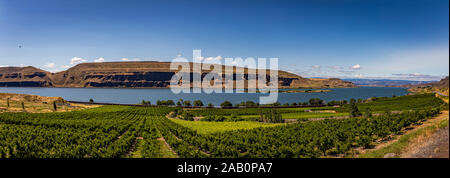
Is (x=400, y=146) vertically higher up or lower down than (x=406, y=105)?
higher up

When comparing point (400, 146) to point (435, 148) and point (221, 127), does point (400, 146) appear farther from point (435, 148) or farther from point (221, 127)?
point (221, 127)

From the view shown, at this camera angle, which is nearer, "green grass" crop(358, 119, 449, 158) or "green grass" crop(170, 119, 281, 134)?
"green grass" crop(358, 119, 449, 158)

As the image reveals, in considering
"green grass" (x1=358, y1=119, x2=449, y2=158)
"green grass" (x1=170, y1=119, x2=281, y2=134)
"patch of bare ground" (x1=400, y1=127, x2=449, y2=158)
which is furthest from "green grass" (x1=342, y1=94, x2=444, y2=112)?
"patch of bare ground" (x1=400, y1=127, x2=449, y2=158)

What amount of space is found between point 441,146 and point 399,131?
23611 millimetres

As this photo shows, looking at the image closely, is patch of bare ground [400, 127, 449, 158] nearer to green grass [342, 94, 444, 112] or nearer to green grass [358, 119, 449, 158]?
green grass [358, 119, 449, 158]

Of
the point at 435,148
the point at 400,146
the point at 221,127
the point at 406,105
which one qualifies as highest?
the point at 435,148

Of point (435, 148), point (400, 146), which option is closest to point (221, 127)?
point (400, 146)

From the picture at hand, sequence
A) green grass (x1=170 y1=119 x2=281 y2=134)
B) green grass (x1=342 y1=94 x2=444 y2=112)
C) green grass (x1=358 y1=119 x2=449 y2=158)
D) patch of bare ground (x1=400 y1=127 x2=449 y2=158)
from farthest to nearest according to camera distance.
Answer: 1. green grass (x1=342 y1=94 x2=444 y2=112)
2. green grass (x1=170 y1=119 x2=281 y2=134)
3. green grass (x1=358 y1=119 x2=449 y2=158)
4. patch of bare ground (x1=400 y1=127 x2=449 y2=158)

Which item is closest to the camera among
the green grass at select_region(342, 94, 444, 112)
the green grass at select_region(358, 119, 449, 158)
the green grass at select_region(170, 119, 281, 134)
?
the green grass at select_region(358, 119, 449, 158)

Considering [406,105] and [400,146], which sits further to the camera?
[406,105]

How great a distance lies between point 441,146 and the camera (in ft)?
47.5

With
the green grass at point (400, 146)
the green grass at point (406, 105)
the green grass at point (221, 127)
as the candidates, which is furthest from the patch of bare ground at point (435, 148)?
the green grass at point (406, 105)

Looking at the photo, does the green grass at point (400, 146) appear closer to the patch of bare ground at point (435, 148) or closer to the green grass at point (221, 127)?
the patch of bare ground at point (435, 148)

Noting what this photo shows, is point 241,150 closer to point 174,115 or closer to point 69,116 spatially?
point 174,115
